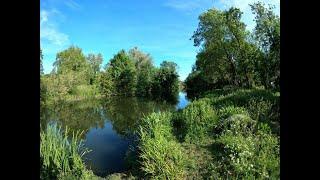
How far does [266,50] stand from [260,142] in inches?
688

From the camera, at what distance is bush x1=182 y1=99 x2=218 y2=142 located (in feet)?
32.2

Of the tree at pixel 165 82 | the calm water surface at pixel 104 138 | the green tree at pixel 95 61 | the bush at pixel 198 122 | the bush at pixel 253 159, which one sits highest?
the green tree at pixel 95 61

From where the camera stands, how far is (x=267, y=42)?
78.1ft

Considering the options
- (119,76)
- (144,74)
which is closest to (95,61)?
(119,76)

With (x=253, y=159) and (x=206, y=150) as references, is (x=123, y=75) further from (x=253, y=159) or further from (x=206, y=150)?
(x=253, y=159)

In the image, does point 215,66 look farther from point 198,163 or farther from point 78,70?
point 198,163

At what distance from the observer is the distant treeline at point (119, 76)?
140ft

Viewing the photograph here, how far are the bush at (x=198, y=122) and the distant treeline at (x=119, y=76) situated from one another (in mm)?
30067

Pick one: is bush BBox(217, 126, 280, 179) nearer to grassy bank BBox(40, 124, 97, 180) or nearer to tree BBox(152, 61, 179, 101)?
grassy bank BBox(40, 124, 97, 180)


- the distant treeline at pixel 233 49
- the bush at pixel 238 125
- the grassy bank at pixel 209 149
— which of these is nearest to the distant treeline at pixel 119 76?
the distant treeline at pixel 233 49

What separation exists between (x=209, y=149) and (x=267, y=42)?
55.6 feet

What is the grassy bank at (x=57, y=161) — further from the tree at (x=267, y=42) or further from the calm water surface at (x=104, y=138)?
the tree at (x=267, y=42)
